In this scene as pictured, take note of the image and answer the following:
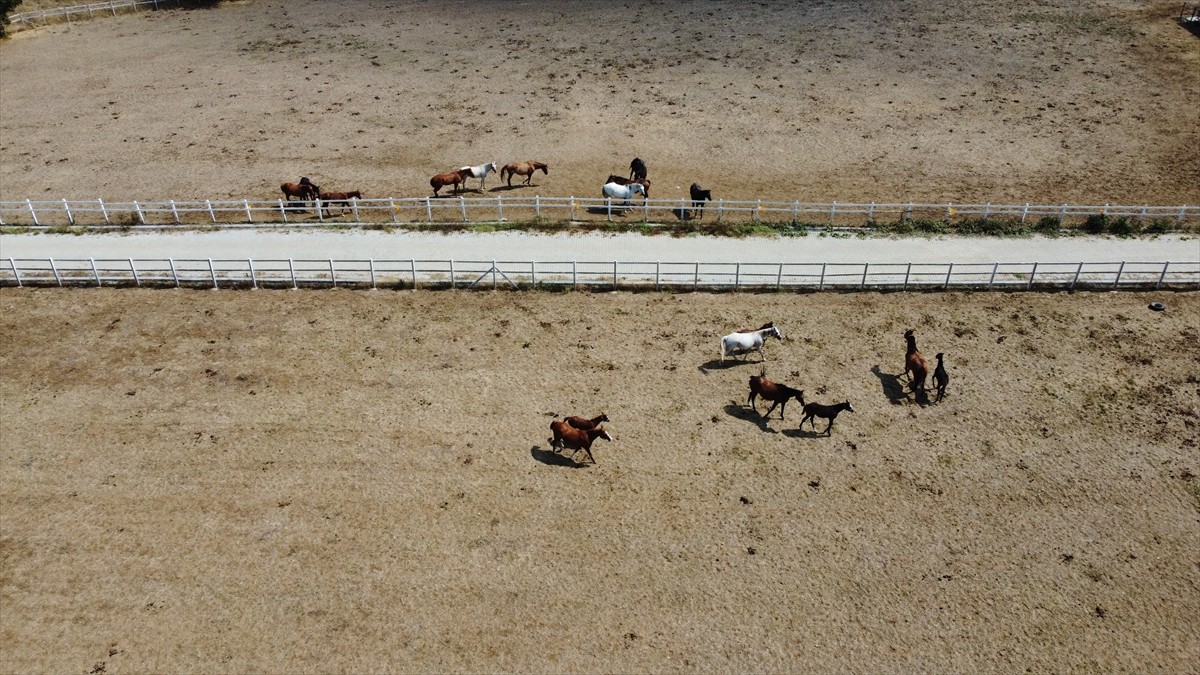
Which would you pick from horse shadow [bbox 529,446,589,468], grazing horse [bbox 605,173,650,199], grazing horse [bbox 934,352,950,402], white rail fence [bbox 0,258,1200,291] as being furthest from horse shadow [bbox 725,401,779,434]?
grazing horse [bbox 605,173,650,199]

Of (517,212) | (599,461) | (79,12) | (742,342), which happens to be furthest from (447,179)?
(79,12)

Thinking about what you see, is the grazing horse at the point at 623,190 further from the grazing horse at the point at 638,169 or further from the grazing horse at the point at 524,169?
the grazing horse at the point at 524,169

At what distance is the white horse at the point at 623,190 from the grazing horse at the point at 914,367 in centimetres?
1138

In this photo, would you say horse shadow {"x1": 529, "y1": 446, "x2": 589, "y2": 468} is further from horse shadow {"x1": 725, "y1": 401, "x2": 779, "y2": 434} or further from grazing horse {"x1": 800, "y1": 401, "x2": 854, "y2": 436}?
grazing horse {"x1": 800, "y1": 401, "x2": 854, "y2": 436}

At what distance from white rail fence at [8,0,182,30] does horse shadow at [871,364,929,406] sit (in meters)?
57.7

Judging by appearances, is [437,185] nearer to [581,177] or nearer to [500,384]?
[581,177]

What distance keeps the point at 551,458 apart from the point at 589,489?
4.13ft

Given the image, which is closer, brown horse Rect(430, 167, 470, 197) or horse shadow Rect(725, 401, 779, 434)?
horse shadow Rect(725, 401, 779, 434)

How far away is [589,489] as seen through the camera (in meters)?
14.8

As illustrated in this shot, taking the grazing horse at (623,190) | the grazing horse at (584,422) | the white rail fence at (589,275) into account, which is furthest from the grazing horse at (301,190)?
the grazing horse at (584,422)

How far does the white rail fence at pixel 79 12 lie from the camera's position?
4894 centimetres

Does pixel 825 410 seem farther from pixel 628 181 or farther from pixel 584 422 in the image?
pixel 628 181

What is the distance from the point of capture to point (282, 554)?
13344mm

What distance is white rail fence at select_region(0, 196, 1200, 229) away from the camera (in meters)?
25.2
